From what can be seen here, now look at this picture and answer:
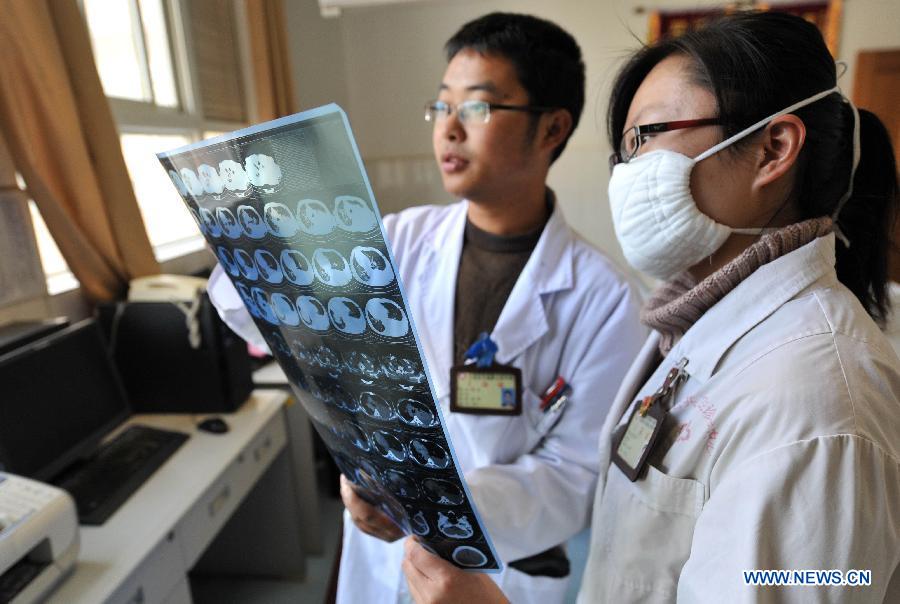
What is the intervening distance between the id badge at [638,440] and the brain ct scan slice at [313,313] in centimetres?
43

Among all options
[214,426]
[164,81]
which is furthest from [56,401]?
[164,81]

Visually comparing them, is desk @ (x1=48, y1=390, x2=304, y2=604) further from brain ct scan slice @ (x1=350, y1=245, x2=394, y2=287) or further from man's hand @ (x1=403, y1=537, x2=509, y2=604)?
brain ct scan slice @ (x1=350, y1=245, x2=394, y2=287)

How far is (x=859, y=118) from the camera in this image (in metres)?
0.69

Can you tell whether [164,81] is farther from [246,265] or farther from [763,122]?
[763,122]

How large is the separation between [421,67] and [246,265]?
439 centimetres

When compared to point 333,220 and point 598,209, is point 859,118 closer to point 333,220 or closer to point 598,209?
point 333,220

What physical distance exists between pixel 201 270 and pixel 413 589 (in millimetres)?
2271

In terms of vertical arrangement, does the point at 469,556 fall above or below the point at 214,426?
above

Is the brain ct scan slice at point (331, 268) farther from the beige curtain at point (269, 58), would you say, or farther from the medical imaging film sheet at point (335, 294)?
the beige curtain at point (269, 58)

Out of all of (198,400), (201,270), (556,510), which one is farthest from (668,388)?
(201,270)

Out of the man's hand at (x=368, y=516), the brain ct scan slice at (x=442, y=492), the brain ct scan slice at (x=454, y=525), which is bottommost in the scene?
the man's hand at (x=368, y=516)

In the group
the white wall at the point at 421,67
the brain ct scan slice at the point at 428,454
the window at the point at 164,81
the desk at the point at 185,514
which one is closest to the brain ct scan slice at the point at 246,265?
the brain ct scan slice at the point at 428,454

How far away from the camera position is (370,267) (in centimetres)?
42

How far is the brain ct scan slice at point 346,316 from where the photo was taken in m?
0.46
